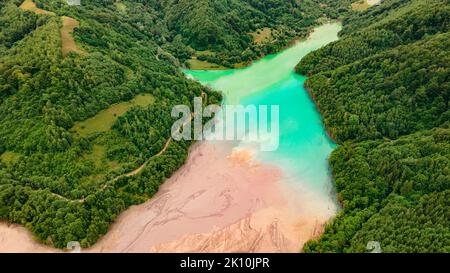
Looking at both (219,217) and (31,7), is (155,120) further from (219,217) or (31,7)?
(31,7)

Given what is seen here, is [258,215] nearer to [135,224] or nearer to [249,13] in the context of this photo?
[135,224]

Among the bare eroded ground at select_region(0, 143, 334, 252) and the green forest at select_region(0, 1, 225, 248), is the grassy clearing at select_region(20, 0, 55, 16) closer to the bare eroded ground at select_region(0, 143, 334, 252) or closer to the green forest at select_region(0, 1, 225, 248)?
the green forest at select_region(0, 1, 225, 248)

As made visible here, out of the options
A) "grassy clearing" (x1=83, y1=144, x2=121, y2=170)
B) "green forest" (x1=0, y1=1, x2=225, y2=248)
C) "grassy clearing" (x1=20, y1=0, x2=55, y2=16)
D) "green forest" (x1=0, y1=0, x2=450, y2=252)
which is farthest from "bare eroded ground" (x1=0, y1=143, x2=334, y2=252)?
"grassy clearing" (x1=20, y1=0, x2=55, y2=16)

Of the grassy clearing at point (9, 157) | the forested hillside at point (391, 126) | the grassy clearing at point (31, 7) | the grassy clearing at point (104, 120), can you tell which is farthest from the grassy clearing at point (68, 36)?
the forested hillside at point (391, 126)

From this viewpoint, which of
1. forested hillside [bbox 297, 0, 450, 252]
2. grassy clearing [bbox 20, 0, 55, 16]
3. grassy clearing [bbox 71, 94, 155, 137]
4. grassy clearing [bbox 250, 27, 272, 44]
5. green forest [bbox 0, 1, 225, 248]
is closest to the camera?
forested hillside [bbox 297, 0, 450, 252]

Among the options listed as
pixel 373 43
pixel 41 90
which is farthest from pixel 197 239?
pixel 373 43
